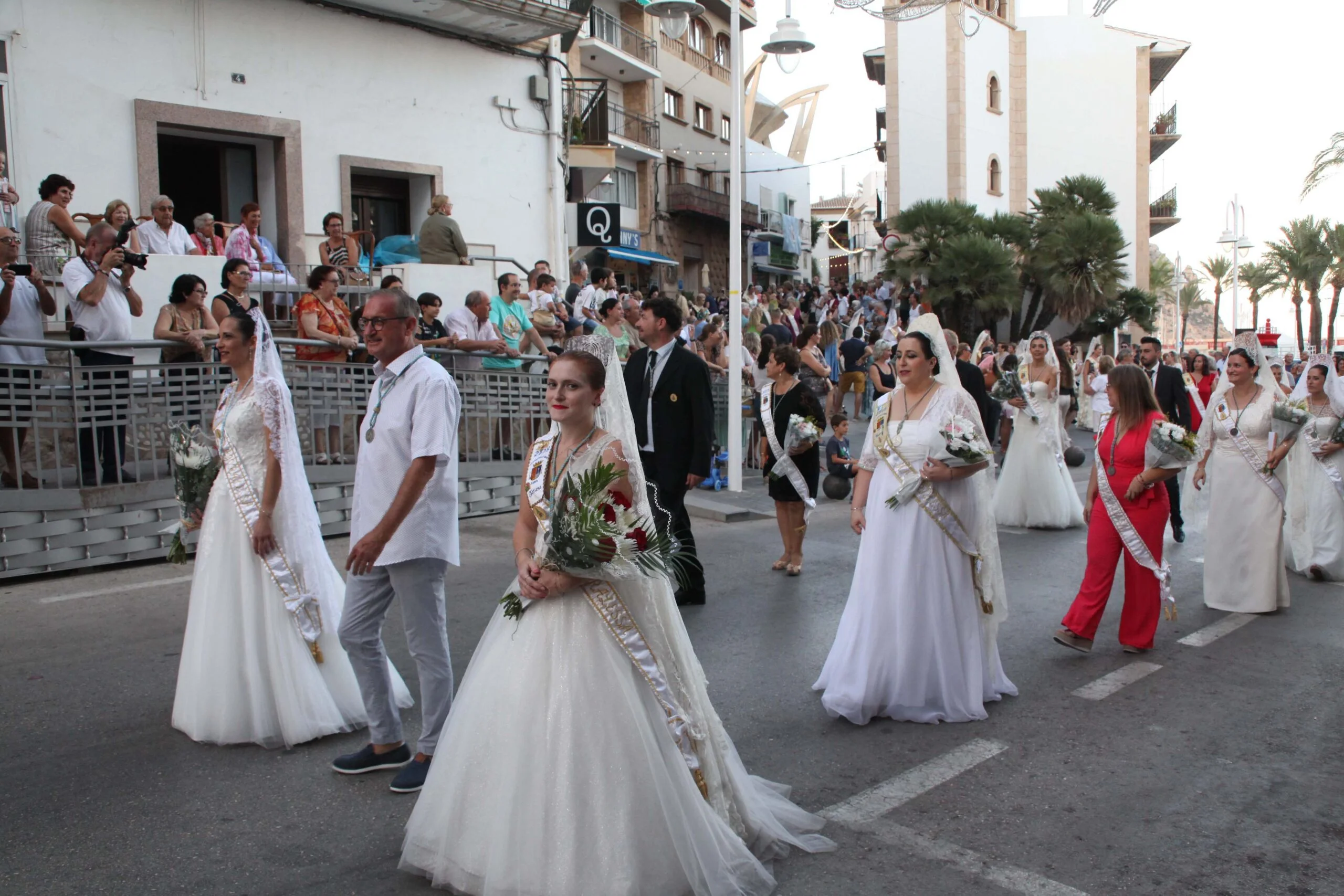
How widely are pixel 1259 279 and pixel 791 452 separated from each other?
54.9m

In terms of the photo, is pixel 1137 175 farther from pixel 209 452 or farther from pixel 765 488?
pixel 209 452

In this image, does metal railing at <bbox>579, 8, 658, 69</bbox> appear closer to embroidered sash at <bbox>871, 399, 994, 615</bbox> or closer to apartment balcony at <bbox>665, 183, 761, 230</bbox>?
apartment balcony at <bbox>665, 183, 761, 230</bbox>

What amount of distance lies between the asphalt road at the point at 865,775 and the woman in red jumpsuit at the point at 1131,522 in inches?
7.5

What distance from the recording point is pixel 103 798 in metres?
4.49

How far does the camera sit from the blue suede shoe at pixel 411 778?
4457 millimetres

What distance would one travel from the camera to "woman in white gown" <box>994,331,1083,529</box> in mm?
11516

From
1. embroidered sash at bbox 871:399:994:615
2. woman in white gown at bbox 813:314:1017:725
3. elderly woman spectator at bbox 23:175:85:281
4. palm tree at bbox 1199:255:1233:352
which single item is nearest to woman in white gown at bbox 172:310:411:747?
woman in white gown at bbox 813:314:1017:725

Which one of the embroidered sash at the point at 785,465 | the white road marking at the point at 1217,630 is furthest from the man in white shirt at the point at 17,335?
the white road marking at the point at 1217,630

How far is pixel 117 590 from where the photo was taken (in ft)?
26.4

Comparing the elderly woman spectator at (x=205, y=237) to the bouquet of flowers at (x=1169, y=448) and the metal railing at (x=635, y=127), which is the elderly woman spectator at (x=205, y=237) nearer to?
the bouquet of flowers at (x=1169, y=448)

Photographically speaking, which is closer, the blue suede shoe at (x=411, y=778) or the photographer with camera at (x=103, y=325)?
the blue suede shoe at (x=411, y=778)

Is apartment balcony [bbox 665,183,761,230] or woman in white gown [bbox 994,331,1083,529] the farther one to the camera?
apartment balcony [bbox 665,183,761,230]

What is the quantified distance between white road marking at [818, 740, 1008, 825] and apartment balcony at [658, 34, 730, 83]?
36906 millimetres

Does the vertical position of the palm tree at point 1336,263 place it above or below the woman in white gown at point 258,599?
above
